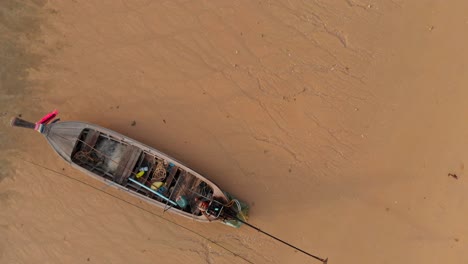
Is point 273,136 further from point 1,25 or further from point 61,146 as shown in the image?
point 1,25

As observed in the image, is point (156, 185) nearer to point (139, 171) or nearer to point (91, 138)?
point (139, 171)

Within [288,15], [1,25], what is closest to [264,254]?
[288,15]

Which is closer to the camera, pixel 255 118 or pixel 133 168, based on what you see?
pixel 133 168

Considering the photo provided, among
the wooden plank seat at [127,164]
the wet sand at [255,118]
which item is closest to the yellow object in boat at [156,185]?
the wooden plank seat at [127,164]

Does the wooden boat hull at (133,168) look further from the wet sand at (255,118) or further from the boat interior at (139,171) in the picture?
the wet sand at (255,118)

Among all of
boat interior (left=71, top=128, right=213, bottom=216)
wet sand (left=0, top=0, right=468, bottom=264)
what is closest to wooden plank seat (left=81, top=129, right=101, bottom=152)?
boat interior (left=71, top=128, right=213, bottom=216)

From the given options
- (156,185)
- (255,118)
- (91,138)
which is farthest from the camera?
(255,118)

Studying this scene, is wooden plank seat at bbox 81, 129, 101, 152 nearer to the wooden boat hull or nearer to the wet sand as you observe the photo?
the wooden boat hull

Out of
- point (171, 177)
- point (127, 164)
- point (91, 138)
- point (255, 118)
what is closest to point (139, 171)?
point (127, 164)
